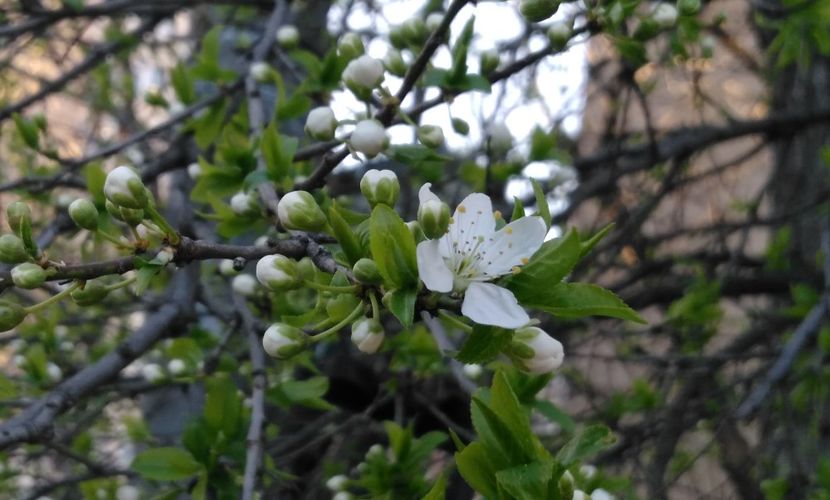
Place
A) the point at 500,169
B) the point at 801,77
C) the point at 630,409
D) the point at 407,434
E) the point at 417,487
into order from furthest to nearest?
the point at 801,77
the point at 630,409
the point at 500,169
the point at 407,434
the point at 417,487

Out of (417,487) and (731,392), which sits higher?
(417,487)

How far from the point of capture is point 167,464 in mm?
1403

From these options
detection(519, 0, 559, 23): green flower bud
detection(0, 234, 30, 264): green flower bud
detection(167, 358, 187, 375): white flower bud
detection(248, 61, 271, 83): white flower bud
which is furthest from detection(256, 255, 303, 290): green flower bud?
detection(248, 61, 271, 83): white flower bud

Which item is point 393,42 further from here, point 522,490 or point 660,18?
point 522,490

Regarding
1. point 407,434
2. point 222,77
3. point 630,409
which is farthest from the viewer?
point 630,409

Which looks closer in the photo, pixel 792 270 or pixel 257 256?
pixel 257 256

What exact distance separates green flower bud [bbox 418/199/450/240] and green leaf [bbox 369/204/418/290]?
50 millimetres

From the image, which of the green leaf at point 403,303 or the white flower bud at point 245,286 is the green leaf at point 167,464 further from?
the green leaf at point 403,303

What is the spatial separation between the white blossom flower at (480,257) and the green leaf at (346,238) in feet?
0.30

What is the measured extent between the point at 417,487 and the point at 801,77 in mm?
2758

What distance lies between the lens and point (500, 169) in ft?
6.97

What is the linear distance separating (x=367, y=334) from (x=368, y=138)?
0.39 meters

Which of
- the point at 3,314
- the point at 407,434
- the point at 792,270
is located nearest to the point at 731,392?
the point at 792,270

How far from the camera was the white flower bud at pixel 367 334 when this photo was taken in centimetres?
93
